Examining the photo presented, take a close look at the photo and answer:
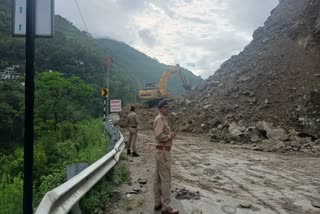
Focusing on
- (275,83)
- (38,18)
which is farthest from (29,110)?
(275,83)

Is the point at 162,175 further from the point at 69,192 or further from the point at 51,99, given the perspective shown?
the point at 51,99

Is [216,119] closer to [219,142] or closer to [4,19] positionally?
[219,142]

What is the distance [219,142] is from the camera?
819 inches

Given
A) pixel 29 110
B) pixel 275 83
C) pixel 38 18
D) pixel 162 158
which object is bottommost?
pixel 162 158

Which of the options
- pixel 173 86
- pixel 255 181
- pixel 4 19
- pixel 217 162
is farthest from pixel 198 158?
pixel 173 86

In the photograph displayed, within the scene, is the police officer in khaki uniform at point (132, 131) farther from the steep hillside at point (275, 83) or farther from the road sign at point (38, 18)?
the road sign at point (38, 18)

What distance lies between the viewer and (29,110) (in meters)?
3.02

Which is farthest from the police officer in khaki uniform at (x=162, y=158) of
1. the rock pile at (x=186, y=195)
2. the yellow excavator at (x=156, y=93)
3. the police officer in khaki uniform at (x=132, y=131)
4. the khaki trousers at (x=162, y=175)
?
the yellow excavator at (x=156, y=93)

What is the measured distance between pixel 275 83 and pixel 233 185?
64.3ft

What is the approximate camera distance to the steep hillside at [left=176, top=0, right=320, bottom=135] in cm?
2321

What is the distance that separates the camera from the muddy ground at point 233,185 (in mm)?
6527

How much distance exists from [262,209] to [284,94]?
65.5 feet

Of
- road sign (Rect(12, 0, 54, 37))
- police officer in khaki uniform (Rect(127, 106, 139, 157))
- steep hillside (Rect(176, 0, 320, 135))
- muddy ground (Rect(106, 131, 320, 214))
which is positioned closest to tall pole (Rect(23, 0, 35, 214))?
road sign (Rect(12, 0, 54, 37))

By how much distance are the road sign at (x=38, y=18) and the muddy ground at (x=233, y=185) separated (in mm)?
3778
